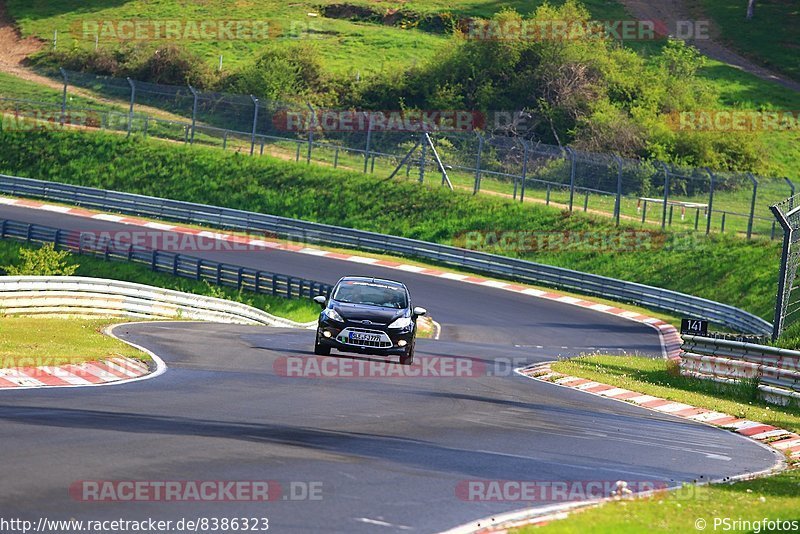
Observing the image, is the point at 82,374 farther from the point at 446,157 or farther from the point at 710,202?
the point at 446,157

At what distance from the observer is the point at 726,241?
151 ft

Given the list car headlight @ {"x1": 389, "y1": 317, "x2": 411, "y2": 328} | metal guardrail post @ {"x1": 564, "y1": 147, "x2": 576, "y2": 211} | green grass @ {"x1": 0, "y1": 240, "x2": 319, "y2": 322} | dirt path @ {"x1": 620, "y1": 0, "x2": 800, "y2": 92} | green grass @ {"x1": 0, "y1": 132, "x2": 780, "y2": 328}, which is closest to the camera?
car headlight @ {"x1": 389, "y1": 317, "x2": 411, "y2": 328}

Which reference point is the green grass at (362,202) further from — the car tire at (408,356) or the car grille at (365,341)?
the car grille at (365,341)

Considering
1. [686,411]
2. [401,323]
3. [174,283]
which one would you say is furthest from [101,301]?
[686,411]

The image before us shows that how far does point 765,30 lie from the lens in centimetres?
8256

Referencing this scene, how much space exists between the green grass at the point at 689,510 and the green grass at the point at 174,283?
2484 centimetres

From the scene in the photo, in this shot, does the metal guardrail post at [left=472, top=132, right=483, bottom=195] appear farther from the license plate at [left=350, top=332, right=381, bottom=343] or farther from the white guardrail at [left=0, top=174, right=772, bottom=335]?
the license plate at [left=350, top=332, right=381, bottom=343]

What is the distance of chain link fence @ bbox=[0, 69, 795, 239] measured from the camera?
47156mm

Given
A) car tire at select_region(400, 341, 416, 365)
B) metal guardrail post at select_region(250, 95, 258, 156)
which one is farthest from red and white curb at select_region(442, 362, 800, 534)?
metal guardrail post at select_region(250, 95, 258, 156)

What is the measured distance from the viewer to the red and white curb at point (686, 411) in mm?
17500

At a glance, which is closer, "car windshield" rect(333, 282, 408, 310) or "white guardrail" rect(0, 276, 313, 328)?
"car windshield" rect(333, 282, 408, 310)

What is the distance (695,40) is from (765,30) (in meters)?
5.27

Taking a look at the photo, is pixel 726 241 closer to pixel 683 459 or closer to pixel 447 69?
pixel 447 69

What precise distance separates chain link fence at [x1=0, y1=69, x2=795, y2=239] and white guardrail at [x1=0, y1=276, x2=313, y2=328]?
17.8m
